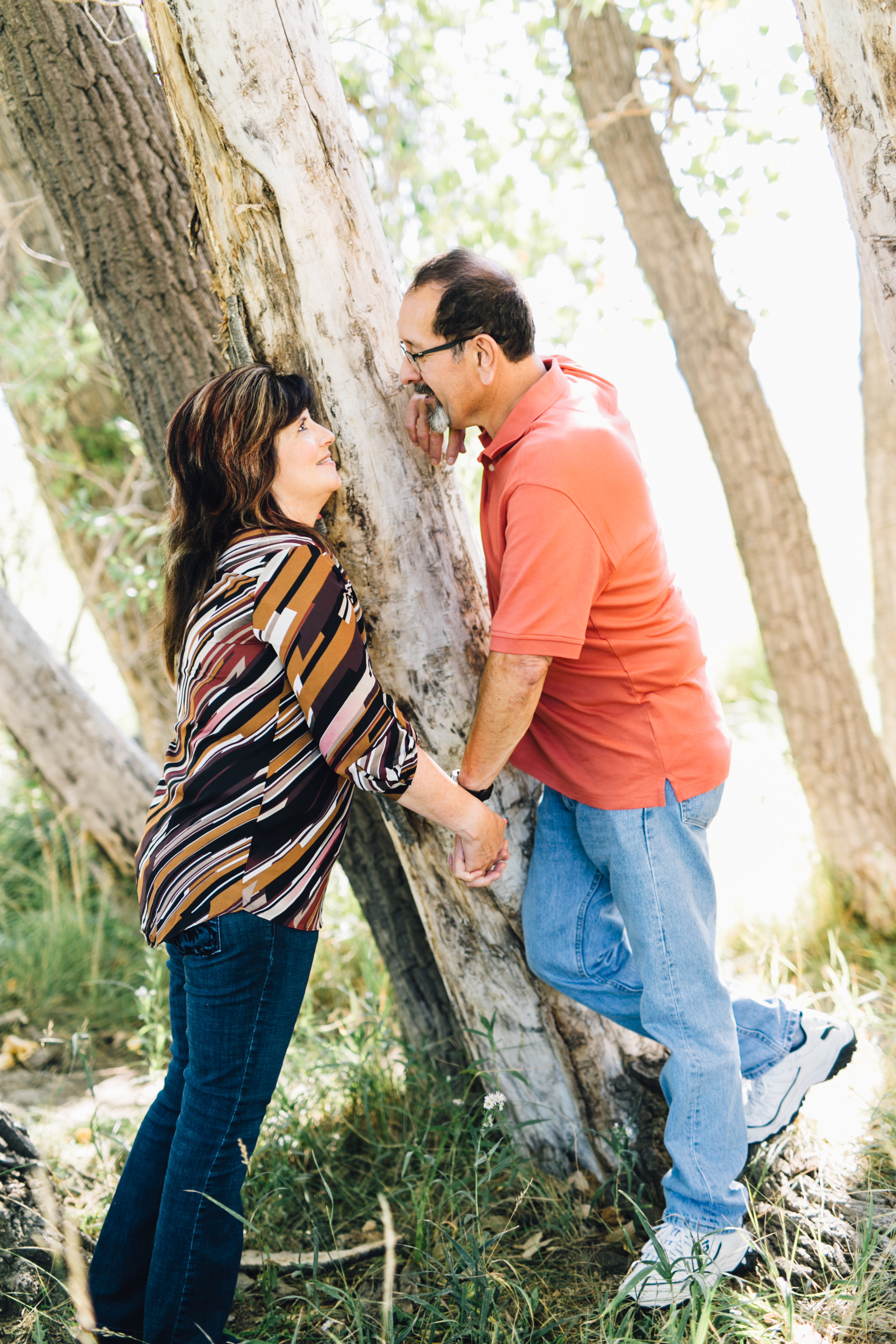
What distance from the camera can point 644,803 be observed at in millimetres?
2197

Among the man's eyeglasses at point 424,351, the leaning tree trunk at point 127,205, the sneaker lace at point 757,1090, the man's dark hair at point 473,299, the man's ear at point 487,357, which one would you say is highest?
the leaning tree trunk at point 127,205

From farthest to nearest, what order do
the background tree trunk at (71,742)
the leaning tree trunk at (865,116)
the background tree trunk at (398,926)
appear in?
the background tree trunk at (71,742) < the background tree trunk at (398,926) < the leaning tree trunk at (865,116)

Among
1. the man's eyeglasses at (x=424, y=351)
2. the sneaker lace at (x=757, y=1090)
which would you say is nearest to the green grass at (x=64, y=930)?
the sneaker lace at (x=757, y=1090)

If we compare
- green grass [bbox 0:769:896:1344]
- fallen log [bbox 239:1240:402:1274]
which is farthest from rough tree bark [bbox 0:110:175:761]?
fallen log [bbox 239:1240:402:1274]

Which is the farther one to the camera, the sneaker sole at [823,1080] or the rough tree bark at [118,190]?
the rough tree bark at [118,190]

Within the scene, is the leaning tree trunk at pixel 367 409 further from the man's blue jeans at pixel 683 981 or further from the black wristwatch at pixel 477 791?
the man's blue jeans at pixel 683 981

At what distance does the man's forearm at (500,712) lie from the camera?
2047mm

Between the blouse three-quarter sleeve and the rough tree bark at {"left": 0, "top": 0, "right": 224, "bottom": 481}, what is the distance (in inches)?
54.5

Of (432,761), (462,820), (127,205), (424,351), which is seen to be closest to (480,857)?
(462,820)

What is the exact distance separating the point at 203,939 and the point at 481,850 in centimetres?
68

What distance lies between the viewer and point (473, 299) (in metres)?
2.16

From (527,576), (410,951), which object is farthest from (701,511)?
(527,576)

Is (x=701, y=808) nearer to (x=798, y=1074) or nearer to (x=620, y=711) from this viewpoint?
(x=620, y=711)

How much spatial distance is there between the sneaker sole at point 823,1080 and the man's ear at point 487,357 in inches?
82.4
